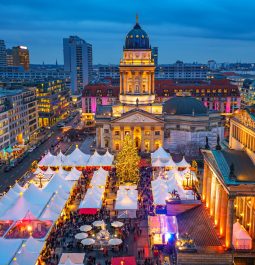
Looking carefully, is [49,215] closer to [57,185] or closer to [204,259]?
[57,185]

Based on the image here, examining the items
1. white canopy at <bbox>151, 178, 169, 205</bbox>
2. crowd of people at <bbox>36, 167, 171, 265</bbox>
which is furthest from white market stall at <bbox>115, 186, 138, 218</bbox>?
white canopy at <bbox>151, 178, 169, 205</bbox>

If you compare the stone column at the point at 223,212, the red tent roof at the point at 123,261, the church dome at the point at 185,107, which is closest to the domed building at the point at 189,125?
the church dome at the point at 185,107

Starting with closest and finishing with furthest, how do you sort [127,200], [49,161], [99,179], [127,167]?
[127,200], [99,179], [127,167], [49,161]

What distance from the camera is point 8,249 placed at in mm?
41906

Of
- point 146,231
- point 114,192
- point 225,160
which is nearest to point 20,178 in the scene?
point 114,192

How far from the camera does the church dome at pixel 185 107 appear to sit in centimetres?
10806

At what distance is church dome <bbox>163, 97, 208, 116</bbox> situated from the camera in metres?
108

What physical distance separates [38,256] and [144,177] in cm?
3966

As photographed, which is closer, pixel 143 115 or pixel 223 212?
pixel 223 212

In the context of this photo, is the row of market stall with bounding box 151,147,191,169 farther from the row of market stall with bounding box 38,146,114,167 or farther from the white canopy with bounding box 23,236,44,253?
the white canopy with bounding box 23,236,44,253

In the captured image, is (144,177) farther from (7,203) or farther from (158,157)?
(7,203)

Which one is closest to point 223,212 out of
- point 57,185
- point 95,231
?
point 95,231

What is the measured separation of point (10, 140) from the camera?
105m

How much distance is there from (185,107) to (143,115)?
1256 cm
